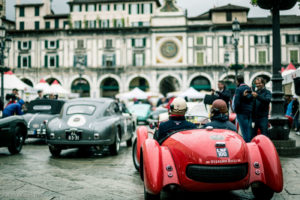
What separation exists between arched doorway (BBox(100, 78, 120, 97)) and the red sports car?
Result: 1829 inches

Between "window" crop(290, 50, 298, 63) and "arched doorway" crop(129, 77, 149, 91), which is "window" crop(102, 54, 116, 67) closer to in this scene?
"arched doorway" crop(129, 77, 149, 91)

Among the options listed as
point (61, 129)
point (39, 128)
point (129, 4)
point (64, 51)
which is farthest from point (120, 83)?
point (61, 129)

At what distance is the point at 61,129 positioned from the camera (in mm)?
8812

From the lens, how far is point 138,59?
162ft

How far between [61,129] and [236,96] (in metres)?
4.20

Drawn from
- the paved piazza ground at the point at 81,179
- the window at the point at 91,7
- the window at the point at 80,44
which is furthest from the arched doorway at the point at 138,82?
the paved piazza ground at the point at 81,179

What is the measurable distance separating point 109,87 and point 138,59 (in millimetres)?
5633

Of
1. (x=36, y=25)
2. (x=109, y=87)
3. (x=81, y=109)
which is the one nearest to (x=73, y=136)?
(x=81, y=109)

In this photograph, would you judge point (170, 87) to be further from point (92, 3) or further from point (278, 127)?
point (278, 127)

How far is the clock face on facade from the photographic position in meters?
48.5

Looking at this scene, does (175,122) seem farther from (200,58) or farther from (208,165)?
(200,58)

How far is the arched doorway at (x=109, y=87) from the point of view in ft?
166

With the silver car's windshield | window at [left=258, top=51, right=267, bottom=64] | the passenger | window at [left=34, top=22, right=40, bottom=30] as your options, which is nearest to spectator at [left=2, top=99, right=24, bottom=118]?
the silver car's windshield

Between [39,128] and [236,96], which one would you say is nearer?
[236,96]
